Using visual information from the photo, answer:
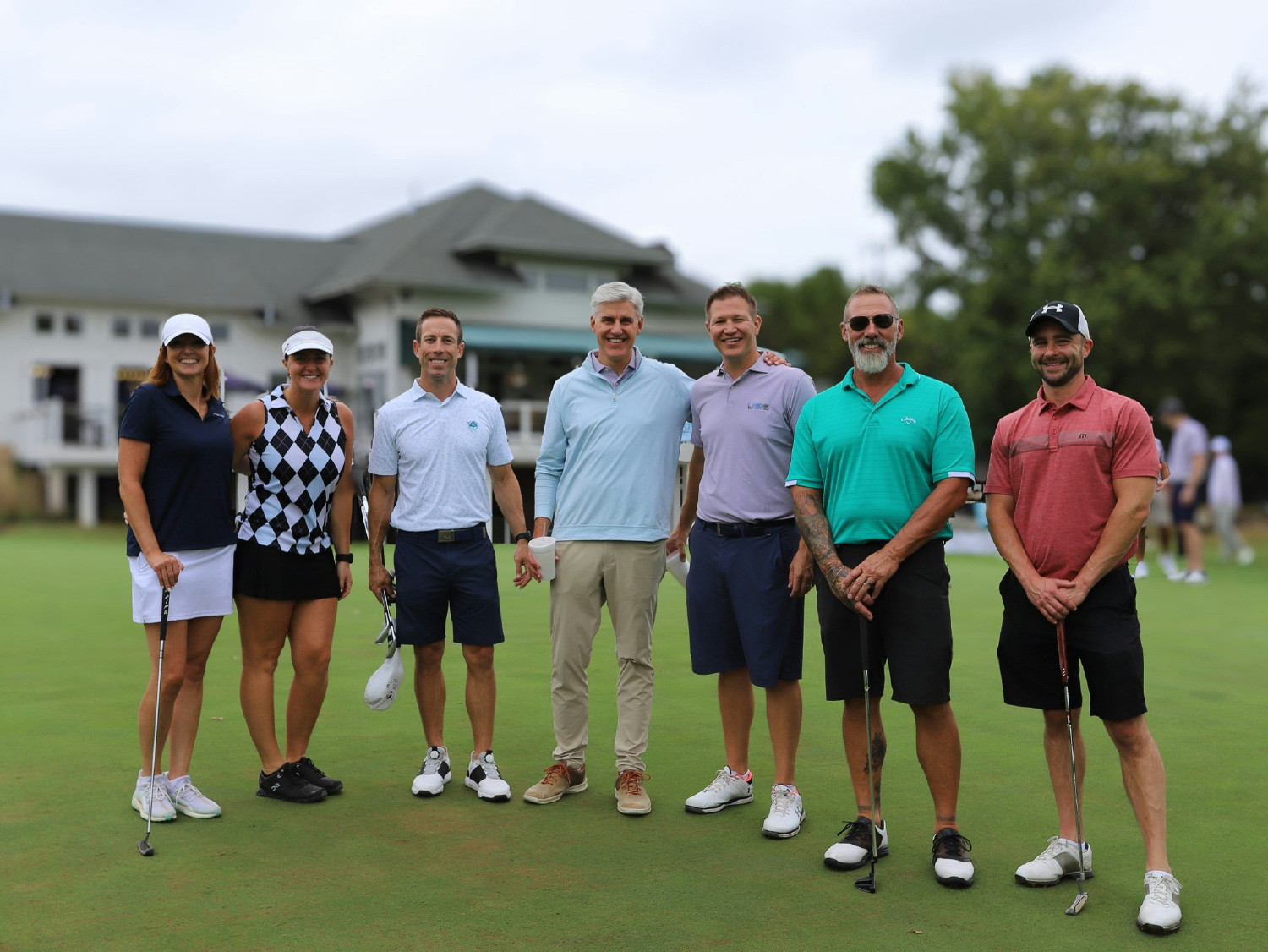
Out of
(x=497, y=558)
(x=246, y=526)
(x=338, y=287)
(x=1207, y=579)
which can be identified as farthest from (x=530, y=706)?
(x=338, y=287)

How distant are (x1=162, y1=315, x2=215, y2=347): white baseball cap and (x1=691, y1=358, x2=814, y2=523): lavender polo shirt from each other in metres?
1.97

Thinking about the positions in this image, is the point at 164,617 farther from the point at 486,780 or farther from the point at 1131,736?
the point at 1131,736

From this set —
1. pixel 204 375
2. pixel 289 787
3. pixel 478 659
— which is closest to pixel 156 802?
pixel 289 787

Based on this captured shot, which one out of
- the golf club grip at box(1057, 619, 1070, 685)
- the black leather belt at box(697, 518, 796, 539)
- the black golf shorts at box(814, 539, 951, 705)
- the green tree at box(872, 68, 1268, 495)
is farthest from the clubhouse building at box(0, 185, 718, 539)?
the golf club grip at box(1057, 619, 1070, 685)

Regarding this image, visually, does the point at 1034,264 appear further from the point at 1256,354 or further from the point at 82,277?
the point at 82,277

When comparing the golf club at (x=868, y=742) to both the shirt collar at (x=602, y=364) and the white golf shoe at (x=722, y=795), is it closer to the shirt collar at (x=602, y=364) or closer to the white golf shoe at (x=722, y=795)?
the white golf shoe at (x=722, y=795)

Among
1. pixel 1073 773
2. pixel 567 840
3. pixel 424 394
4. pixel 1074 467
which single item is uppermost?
pixel 424 394

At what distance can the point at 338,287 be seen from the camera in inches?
1361

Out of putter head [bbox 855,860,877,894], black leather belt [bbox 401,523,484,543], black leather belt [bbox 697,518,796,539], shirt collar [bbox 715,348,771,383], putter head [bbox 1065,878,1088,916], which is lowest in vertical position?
putter head [bbox 855,860,877,894]

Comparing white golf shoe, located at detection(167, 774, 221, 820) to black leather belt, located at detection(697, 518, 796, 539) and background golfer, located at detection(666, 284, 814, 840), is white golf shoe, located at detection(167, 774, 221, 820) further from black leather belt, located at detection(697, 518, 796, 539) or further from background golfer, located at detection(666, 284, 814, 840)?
black leather belt, located at detection(697, 518, 796, 539)

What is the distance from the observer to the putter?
3.94m

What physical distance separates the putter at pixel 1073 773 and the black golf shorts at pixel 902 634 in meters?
0.38

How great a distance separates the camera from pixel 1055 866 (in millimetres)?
4188

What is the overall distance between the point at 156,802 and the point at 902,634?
2833 millimetres
